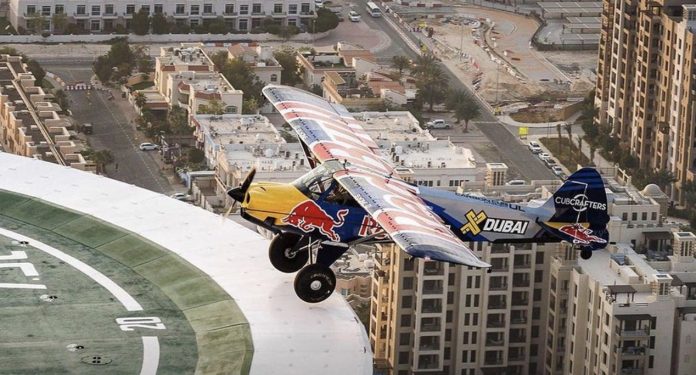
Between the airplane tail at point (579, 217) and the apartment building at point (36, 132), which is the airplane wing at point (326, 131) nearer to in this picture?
the airplane tail at point (579, 217)

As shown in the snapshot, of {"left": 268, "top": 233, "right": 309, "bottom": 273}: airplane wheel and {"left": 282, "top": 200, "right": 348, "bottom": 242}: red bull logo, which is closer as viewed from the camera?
{"left": 282, "top": 200, "right": 348, "bottom": 242}: red bull logo

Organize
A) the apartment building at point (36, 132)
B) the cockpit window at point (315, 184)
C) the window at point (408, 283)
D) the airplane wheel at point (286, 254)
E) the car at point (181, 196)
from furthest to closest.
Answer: the car at point (181, 196) < the apartment building at point (36, 132) < the window at point (408, 283) < the airplane wheel at point (286, 254) < the cockpit window at point (315, 184)

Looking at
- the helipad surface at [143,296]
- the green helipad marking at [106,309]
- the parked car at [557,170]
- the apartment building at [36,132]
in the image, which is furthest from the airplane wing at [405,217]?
the parked car at [557,170]

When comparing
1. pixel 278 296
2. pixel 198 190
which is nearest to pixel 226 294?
pixel 278 296

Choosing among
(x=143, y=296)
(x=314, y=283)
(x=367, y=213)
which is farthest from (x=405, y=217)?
(x=143, y=296)

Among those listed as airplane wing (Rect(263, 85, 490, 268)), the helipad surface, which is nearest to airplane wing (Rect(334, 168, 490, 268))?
airplane wing (Rect(263, 85, 490, 268))

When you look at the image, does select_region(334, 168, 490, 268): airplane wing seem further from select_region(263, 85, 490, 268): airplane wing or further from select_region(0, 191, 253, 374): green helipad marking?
select_region(0, 191, 253, 374): green helipad marking
